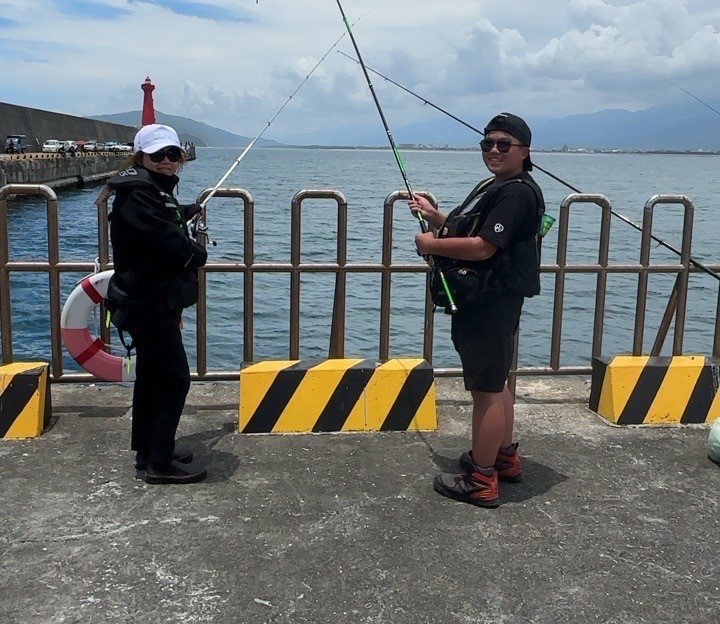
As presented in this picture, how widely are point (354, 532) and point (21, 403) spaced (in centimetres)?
229

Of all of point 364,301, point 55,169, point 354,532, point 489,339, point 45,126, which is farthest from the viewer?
point 45,126

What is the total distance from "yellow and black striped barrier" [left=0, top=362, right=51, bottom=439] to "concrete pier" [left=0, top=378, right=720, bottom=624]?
11cm

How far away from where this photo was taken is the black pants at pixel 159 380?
13.0ft

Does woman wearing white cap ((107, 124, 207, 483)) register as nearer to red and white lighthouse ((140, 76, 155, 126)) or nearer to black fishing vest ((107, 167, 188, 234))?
black fishing vest ((107, 167, 188, 234))

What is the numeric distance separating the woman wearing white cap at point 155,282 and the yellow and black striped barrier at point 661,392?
2711 mm

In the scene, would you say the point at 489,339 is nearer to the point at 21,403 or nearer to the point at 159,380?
the point at 159,380

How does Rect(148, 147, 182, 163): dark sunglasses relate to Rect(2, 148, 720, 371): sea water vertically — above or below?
above

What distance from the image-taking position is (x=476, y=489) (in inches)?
152

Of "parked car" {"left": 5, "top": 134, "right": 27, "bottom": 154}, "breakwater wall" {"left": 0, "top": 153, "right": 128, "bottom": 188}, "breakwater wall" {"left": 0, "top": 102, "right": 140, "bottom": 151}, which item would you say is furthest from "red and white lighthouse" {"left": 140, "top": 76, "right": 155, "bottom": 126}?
"breakwater wall" {"left": 0, "top": 102, "right": 140, "bottom": 151}

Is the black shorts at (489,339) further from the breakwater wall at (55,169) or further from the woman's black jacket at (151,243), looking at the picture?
the breakwater wall at (55,169)

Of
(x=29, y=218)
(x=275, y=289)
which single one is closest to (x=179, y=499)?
(x=275, y=289)

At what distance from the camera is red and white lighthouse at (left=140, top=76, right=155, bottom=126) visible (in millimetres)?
→ 4570

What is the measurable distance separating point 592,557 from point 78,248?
2370cm

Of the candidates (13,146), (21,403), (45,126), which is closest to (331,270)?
(21,403)
